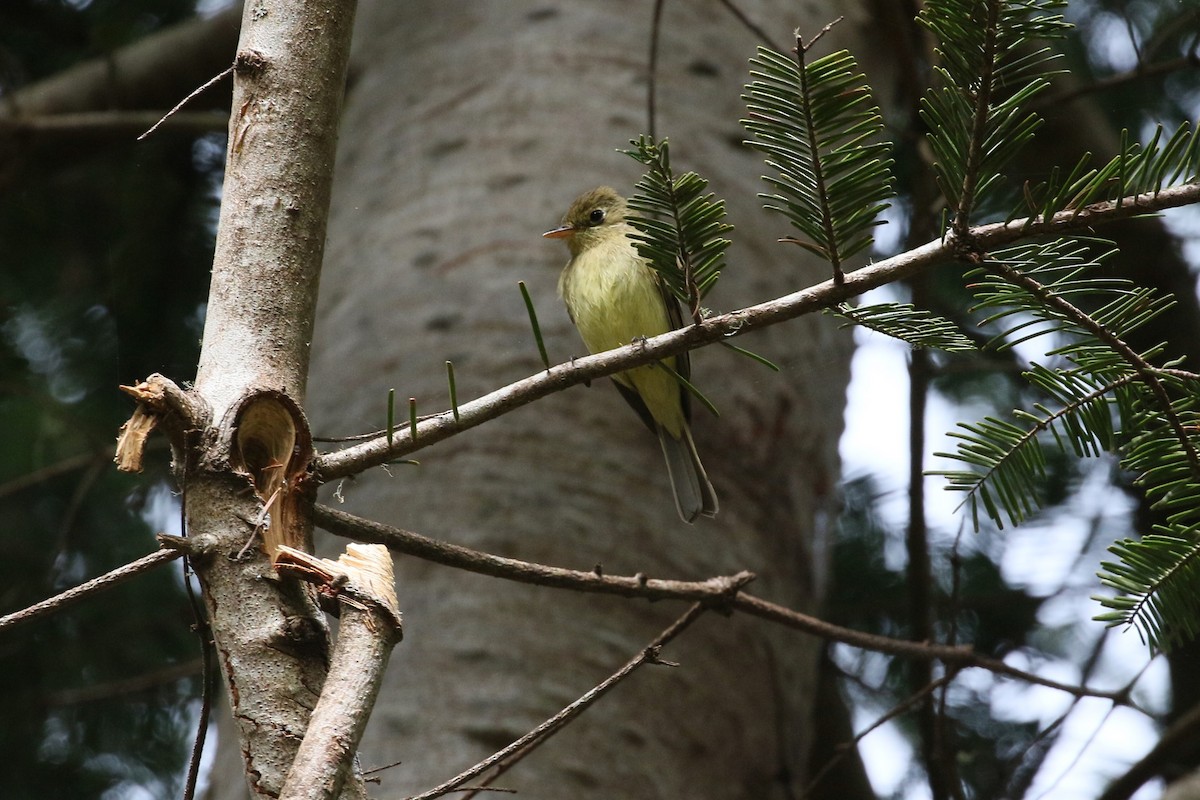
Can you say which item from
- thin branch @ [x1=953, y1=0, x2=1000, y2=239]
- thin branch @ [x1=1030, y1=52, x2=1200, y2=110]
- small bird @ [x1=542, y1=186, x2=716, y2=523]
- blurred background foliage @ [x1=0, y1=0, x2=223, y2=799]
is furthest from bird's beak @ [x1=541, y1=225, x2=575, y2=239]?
thin branch @ [x1=953, y1=0, x2=1000, y2=239]

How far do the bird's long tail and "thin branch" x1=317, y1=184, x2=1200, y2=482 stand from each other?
1436 mm

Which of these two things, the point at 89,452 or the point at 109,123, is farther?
the point at 89,452

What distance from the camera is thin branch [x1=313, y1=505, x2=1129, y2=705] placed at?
4.53 ft

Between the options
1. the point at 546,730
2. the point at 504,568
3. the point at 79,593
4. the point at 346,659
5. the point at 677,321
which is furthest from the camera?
the point at 677,321

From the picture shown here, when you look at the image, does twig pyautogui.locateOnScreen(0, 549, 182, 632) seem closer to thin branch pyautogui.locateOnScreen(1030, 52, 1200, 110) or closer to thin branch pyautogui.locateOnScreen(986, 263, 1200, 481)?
thin branch pyautogui.locateOnScreen(986, 263, 1200, 481)

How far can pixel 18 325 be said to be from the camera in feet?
15.1

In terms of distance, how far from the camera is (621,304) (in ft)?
11.8

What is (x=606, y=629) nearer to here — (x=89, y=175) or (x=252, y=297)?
(x=252, y=297)

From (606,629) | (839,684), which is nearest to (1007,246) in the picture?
(606,629)

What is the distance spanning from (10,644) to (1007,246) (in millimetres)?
4333

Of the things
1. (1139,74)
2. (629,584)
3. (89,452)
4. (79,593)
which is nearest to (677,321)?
(1139,74)

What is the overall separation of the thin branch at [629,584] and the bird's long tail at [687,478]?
23.0 inches

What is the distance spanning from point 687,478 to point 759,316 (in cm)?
176

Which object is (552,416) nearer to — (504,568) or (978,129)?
(504,568)
